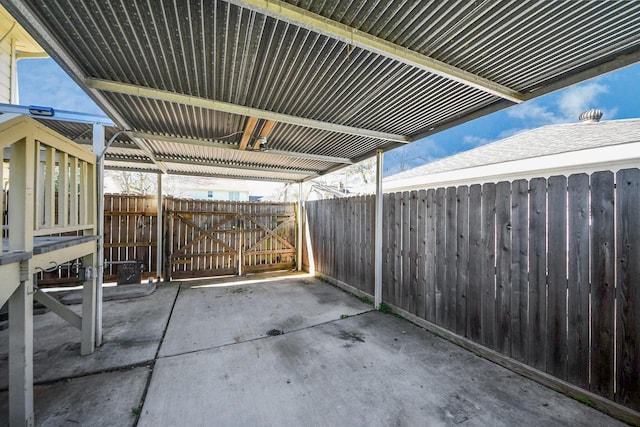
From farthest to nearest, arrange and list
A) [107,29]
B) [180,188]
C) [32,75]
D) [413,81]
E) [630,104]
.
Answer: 1. [180,188]
2. [630,104]
3. [32,75]
4. [413,81]
5. [107,29]

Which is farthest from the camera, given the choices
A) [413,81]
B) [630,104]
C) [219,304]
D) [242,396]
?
[630,104]

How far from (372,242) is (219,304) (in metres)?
2.82

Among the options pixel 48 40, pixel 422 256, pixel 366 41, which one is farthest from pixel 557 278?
pixel 48 40

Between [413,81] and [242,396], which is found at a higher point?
[413,81]

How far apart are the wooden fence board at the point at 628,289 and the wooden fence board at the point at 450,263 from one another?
1.30 metres

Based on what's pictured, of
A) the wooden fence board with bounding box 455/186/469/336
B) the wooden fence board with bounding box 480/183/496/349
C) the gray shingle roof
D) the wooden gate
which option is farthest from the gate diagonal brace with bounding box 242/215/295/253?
the wooden fence board with bounding box 480/183/496/349

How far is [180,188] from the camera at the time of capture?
18219 millimetres

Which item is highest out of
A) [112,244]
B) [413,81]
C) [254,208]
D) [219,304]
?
[413,81]

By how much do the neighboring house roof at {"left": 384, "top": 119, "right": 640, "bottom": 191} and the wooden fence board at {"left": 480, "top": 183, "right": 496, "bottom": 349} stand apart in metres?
1.16

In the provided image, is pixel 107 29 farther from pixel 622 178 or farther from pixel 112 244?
pixel 112 244

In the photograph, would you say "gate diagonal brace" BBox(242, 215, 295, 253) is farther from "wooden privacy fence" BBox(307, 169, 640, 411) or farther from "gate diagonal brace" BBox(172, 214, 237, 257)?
"wooden privacy fence" BBox(307, 169, 640, 411)

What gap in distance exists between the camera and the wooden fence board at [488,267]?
2662mm

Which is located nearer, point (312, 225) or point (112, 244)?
point (112, 244)

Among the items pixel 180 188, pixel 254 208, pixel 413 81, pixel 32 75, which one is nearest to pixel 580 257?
pixel 413 81
